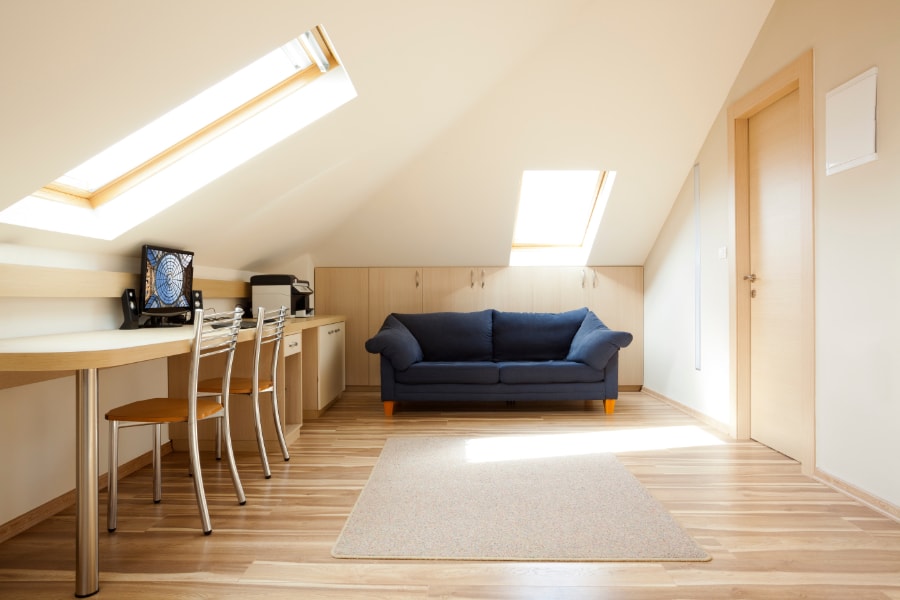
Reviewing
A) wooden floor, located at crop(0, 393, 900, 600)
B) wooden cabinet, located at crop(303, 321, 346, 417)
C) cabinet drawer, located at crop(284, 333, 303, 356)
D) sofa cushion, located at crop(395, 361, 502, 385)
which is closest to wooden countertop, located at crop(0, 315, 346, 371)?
wooden floor, located at crop(0, 393, 900, 600)

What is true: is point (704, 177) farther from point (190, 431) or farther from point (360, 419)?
point (190, 431)

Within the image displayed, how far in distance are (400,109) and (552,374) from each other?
2.41 m

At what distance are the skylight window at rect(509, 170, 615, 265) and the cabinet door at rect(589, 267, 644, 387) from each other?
0.31m

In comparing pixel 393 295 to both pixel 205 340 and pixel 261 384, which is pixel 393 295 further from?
pixel 205 340

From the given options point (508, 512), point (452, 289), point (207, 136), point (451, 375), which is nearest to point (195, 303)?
point (207, 136)

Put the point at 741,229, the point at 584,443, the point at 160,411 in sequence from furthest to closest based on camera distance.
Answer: the point at 741,229 → the point at 584,443 → the point at 160,411

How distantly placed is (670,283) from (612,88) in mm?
1835

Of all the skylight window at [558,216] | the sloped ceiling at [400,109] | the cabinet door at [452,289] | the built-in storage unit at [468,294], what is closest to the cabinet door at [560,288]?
the built-in storage unit at [468,294]

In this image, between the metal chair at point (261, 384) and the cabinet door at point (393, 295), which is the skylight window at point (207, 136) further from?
the cabinet door at point (393, 295)

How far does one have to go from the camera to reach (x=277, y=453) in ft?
11.8

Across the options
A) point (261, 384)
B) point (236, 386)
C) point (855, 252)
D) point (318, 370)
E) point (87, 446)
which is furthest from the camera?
point (318, 370)

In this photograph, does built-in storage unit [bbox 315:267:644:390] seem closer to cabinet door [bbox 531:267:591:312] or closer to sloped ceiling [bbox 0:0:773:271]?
cabinet door [bbox 531:267:591:312]

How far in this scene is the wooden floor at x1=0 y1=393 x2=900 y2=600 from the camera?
1.87 m

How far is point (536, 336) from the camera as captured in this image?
544cm
